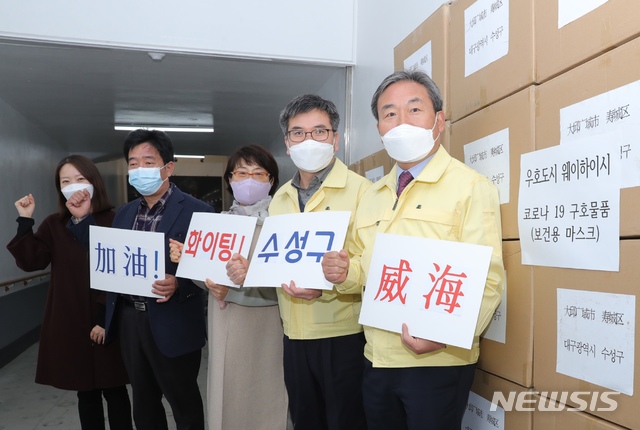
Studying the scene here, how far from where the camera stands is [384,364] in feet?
4.37

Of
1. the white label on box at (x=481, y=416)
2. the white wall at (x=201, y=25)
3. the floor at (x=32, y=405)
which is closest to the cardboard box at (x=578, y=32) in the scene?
the white label on box at (x=481, y=416)

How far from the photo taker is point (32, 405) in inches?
140

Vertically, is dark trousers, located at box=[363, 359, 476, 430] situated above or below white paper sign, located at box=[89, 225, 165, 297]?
below

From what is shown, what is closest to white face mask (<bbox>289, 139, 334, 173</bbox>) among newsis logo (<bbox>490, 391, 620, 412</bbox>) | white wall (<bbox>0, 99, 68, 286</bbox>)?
newsis logo (<bbox>490, 391, 620, 412</bbox>)

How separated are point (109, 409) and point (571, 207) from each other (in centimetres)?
213

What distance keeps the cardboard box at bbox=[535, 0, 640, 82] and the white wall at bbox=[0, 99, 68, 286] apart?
4.89 meters

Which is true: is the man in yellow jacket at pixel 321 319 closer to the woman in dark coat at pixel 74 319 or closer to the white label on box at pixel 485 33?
the white label on box at pixel 485 33

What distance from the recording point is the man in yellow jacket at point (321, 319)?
1.66 m

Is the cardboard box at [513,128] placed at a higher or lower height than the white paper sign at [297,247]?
higher

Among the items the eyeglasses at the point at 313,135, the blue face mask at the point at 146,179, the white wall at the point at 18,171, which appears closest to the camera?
the eyeglasses at the point at 313,135

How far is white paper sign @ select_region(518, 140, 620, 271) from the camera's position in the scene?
1063mm

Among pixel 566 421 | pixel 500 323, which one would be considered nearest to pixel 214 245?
pixel 500 323

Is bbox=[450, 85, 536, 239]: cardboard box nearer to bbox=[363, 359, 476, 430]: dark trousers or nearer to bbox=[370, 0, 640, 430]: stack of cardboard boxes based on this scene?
bbox=[370, 0, 640, 430]: stack of cardboard boxes

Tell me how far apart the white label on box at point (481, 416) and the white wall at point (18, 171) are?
4517 mm
